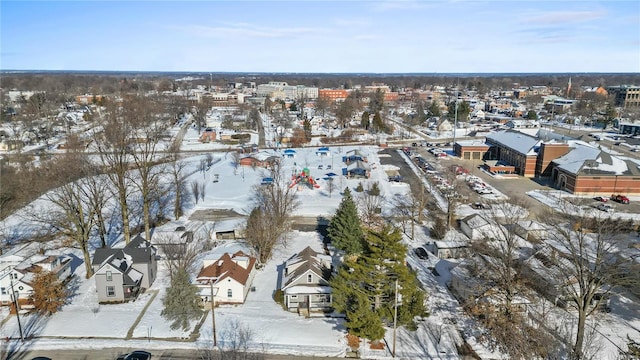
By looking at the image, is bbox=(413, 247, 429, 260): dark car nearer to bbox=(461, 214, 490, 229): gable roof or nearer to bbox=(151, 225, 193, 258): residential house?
bbox=(461, 214, 490, 229): gable roof

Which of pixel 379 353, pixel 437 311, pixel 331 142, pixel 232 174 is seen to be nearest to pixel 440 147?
pixel 331 142

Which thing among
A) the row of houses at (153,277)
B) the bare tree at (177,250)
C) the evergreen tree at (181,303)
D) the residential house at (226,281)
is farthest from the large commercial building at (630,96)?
the evergreen tree at (181,303)

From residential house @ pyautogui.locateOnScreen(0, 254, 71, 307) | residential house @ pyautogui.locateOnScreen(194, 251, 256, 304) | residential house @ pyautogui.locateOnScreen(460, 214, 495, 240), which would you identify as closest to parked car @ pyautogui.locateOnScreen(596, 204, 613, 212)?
residential house @ pyautogui.locateOnScreen(460, 214, 495, 240)

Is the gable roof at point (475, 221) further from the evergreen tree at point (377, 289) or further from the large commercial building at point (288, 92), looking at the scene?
the large commercial building at point (288, 92)

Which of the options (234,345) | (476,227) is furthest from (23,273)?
(476,227)

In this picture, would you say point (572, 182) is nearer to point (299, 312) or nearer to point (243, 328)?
point (299, 312)

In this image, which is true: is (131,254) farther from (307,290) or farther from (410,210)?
(410,210)
